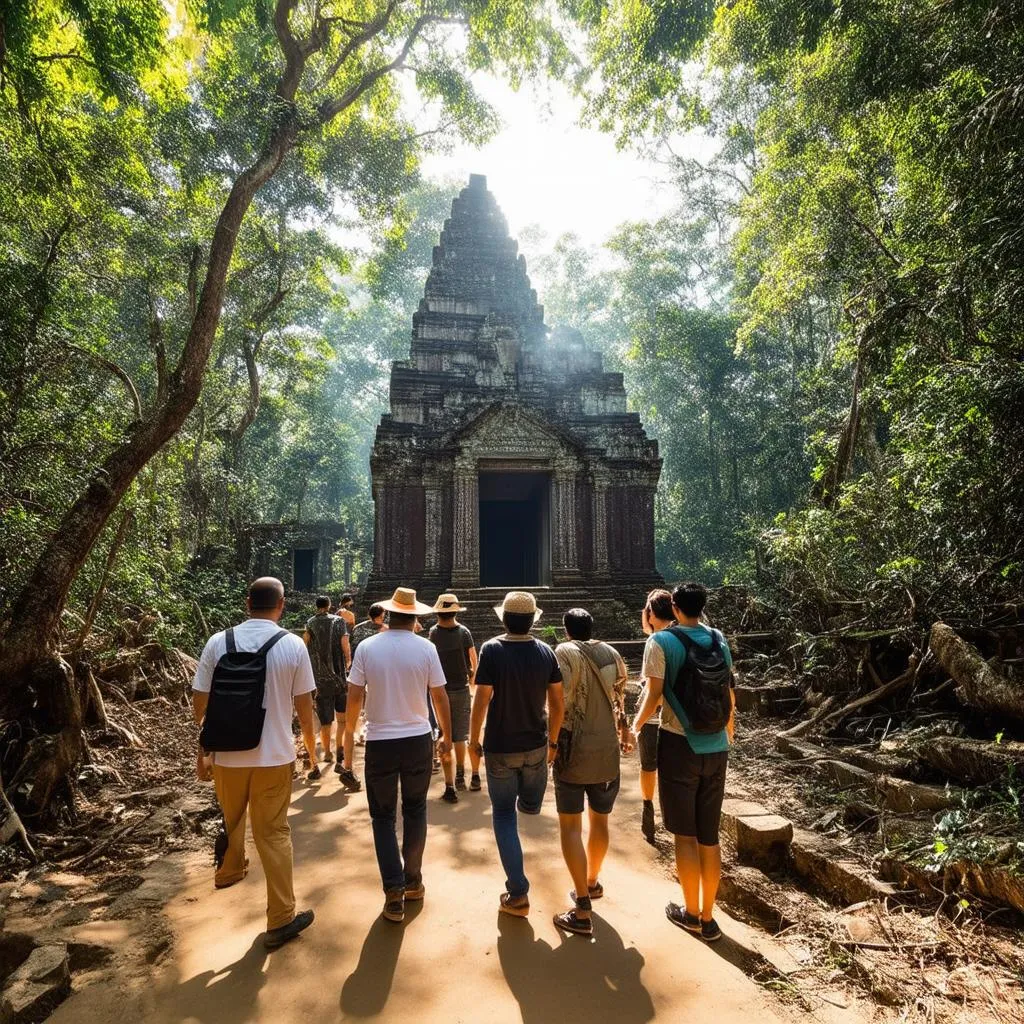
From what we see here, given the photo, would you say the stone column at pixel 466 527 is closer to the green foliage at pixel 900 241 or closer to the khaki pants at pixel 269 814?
the green foliage at pixel 900 241

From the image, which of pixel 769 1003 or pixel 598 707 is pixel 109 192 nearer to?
pixel 598 707

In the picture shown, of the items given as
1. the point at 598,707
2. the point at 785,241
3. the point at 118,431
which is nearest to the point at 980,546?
the point at 598,707

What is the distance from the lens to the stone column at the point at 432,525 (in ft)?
45.2

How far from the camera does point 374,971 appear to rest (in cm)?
266

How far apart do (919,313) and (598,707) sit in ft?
18.5

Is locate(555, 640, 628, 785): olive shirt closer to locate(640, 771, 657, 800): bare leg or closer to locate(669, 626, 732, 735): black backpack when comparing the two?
locate(669, 626, 732, 735): black backpack

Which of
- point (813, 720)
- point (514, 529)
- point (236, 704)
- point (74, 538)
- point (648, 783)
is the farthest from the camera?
point (514, 529)

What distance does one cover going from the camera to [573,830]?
3.08 m

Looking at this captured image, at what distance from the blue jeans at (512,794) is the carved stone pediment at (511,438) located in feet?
36.9

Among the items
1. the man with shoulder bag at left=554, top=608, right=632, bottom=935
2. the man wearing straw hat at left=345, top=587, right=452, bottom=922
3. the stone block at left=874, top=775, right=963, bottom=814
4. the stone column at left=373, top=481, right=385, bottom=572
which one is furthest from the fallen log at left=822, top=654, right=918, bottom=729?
the stone column at left=373, top=481, right=385, bottom=572

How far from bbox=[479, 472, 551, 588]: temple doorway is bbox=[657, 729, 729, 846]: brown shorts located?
12.2 meters

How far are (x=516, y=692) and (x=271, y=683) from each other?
1269 mm

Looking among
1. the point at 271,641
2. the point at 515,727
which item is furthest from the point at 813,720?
the point at 271,641

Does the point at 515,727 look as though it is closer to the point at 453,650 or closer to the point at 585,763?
the point at 585,763
